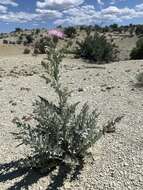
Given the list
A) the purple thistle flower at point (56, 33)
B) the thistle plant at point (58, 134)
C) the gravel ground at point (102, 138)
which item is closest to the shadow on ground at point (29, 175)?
the gravel ground at point (102, 138)

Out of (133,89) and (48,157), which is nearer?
(48,157)

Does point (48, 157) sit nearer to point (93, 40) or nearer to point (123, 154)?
point (123, 154)

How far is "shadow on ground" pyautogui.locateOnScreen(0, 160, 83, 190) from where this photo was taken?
6465mm

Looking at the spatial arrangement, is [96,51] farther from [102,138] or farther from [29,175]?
[29,175]

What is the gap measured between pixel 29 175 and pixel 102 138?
1.70 metres

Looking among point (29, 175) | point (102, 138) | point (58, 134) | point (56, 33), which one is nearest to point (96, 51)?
point (102, 138)

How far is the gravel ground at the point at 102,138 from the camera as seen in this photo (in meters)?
6.36

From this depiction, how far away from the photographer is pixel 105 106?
10.1 m

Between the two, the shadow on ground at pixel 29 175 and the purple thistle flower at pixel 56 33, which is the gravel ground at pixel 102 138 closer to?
the shadow on ground at pixel 29 175

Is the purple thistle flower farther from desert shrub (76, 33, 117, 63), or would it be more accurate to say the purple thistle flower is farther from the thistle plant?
desert shrub (76, 33, 117, 63)

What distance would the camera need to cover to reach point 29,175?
268 inches

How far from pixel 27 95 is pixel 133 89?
357 cm

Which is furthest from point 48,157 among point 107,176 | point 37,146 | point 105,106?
point 105,106

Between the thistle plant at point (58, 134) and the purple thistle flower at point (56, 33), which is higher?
the purple thistle flower at point (56, 33)
